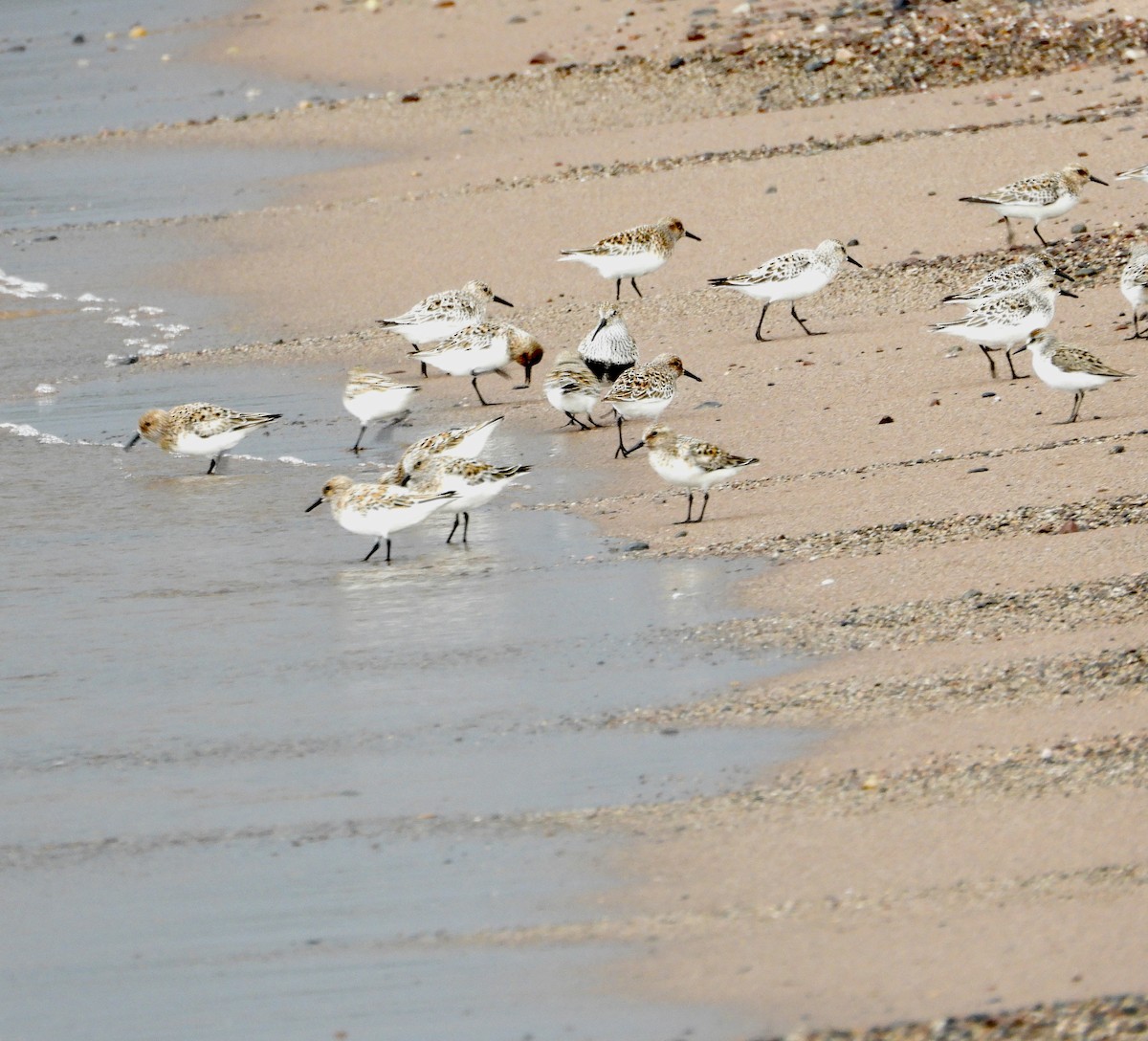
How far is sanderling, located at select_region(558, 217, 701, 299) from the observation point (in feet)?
45.1

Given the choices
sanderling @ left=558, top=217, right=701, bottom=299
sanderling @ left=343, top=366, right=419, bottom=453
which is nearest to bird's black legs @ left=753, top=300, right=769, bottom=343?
sanderling @ left=558, top=217, right=701, bottom=299

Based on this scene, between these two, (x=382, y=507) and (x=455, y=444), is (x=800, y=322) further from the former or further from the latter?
(x=382, y=507)

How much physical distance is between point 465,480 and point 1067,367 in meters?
3.11

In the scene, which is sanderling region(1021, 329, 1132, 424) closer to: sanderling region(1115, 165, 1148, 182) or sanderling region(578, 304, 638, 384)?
sanderling region(578, 304, 638, 384)

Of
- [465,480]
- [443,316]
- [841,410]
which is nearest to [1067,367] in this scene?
[841,410]

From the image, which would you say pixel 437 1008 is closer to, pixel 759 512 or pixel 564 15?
pixel 759 512

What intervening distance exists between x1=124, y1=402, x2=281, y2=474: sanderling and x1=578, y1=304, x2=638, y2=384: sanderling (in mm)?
2049

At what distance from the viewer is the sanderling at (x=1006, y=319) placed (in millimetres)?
10820

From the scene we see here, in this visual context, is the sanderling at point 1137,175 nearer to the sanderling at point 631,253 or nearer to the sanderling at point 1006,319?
the sanderling at point 1006,319

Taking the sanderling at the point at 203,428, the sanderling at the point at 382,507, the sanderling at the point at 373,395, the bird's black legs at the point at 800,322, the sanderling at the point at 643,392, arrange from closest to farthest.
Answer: the sanderling at the point at 382,507
the sanderling at the point at 643,392
the sanderling at the point at 203,428
the sanderling at the point at 373,395
the bird's black legs at the point at 800,322

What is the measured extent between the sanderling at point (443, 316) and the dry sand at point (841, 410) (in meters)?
0.41

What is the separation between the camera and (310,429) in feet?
39.3

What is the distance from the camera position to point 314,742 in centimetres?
688

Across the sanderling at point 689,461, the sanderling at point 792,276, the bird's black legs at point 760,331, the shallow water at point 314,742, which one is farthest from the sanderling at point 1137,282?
the shallow water at point 314,742
